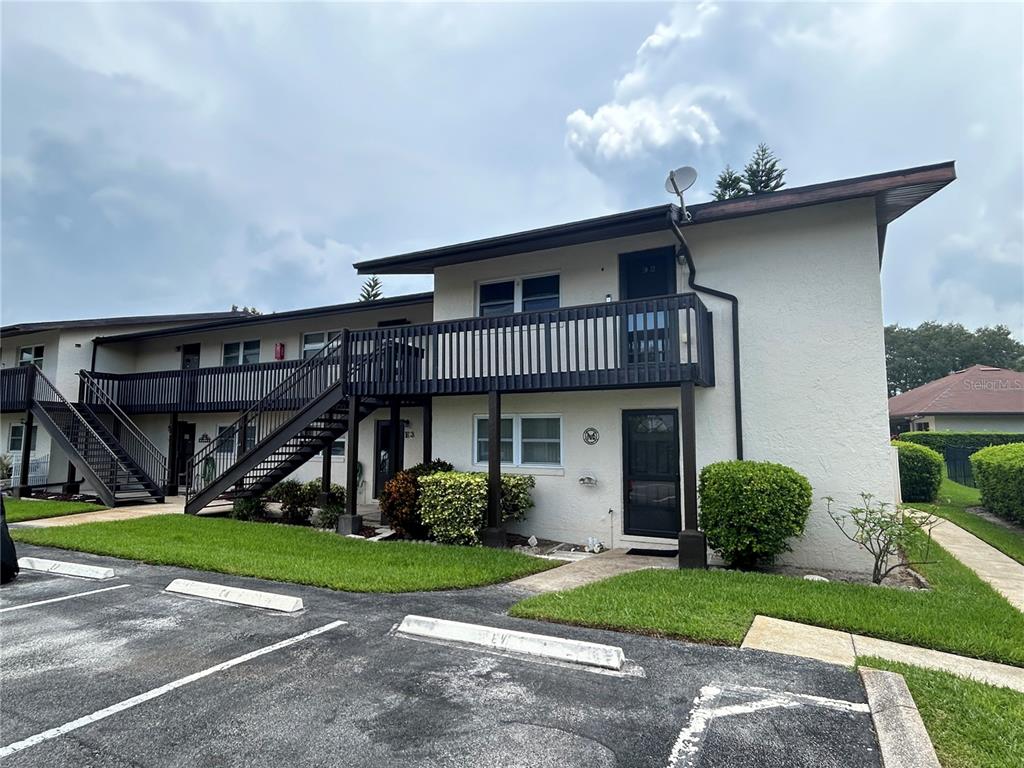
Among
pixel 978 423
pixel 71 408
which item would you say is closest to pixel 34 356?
pixel 71 408

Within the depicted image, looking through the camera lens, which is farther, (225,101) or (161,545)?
(225,101)

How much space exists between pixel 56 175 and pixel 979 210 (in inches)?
2080

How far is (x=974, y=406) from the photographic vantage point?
24125 mm

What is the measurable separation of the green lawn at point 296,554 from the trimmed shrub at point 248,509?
1356 mm

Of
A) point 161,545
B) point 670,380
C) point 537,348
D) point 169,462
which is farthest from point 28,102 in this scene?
point 670,380

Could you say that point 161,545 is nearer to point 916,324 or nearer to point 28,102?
point 28,102

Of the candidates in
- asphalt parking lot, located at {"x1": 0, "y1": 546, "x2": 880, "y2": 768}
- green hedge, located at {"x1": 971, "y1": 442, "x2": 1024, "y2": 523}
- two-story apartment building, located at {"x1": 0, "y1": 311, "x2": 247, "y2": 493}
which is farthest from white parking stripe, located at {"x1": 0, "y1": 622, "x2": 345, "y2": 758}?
two-story apartment building, located at {"x1": 0, "y1": 311, "x2": 247, "y2": 493}

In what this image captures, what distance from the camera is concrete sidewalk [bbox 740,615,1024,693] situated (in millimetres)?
3979

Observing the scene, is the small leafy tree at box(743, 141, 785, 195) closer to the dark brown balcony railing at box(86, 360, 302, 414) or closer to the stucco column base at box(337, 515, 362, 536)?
the dark brown balcony railing at box(86, 360, 302, 414)

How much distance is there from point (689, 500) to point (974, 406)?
81.2 feet

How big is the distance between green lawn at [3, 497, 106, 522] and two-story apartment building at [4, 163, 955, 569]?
2885mm

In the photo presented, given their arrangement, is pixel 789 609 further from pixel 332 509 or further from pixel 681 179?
pixel 332 509

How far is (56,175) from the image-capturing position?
21.5 meters

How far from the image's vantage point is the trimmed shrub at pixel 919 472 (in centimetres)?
1500
